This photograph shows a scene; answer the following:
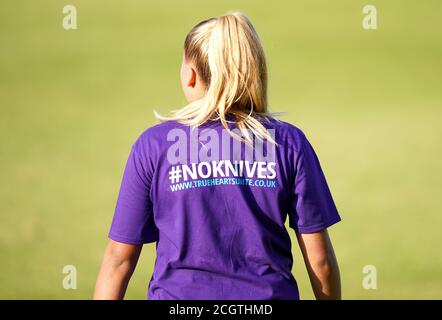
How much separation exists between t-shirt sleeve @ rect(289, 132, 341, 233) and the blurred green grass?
4.00m

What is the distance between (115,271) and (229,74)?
30.2 inches

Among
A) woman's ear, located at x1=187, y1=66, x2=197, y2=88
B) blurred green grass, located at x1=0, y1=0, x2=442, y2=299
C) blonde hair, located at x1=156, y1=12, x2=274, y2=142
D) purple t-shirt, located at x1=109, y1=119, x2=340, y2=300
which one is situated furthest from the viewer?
blurred green grass, located at x1=0, y1=0, x2=442, y2=299

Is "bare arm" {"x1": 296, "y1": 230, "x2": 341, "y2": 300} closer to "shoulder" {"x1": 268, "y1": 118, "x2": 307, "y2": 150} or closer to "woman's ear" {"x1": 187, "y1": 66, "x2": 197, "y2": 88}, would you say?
"shoulder" {"x1": 268, "y1": 118, "x2": 307, "y2": 150}

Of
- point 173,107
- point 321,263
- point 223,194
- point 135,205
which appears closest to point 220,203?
point 223,194

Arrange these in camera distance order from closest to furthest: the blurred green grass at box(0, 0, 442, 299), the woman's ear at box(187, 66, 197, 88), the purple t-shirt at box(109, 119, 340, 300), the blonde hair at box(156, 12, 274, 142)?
the purple t-shirt at box(109, 119, 340, 300)
the blonde hair at box(156, 12, 274, 142)
the woman's ear at box(187, 66, 197, 88)
the blurred green grass at box(0, 0, 442, 299)

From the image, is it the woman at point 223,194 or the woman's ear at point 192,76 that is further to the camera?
the woman's ear at point 192,76

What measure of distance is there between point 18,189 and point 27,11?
22.5 feet

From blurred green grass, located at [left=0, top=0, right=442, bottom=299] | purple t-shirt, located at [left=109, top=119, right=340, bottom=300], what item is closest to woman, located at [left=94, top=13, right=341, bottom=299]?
purple t-shirt, located at [left=109, top=119, right=340, bottom=300]

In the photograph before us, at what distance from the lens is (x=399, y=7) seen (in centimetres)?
1566

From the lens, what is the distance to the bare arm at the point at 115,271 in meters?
2.84

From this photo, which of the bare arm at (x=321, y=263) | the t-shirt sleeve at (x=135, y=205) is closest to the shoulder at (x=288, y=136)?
the bare arm at (x=321, y=263)

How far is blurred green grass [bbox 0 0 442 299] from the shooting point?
25.6 feet

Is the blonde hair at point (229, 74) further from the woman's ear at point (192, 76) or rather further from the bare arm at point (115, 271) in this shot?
the bare arm at point (115, 271)
